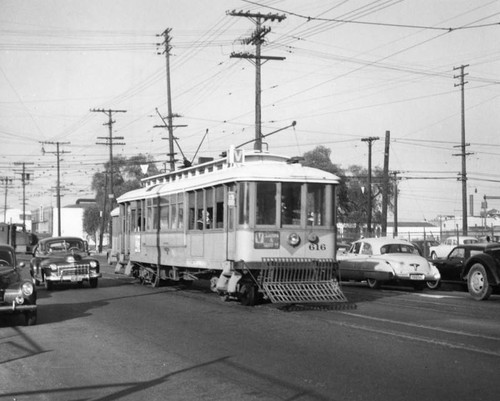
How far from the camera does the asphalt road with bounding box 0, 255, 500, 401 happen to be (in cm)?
708

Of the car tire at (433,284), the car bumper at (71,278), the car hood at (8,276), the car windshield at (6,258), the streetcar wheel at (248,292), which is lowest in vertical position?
the car tire at (433,284)

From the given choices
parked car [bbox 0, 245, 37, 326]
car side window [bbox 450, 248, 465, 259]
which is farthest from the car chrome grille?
car side window [bbox 450, 248, 465, 259]

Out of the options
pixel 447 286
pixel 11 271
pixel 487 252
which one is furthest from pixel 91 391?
pixel 447 286

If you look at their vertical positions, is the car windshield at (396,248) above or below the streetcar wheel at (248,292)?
above

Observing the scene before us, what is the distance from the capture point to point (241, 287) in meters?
15.3

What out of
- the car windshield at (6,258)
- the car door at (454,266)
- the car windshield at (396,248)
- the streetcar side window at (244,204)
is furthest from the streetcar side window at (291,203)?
the car door at (454,266)

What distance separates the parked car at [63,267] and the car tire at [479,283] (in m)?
11.5

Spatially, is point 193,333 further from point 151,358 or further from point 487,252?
point 487,252

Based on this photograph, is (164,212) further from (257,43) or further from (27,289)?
(257,43)

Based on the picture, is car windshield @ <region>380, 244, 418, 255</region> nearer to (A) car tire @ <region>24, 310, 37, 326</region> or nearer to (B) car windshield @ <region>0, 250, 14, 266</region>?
(B) car windshield @ <region>0, 250, 14, 266</region>

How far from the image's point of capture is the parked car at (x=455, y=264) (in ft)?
70.1

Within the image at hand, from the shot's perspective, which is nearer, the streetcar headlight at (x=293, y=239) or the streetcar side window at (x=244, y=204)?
the streetcar side window at (x=244, y=204)

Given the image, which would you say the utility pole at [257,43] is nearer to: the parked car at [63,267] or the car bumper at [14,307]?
the parked car at [63,267]

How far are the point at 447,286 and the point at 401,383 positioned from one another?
17.3 m
